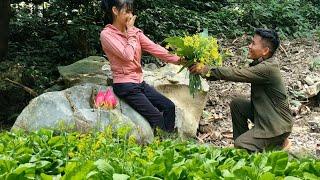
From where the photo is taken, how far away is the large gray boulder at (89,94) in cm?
516

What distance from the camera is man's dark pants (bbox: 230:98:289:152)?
5.07 meters

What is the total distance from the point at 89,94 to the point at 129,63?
23.0 inches

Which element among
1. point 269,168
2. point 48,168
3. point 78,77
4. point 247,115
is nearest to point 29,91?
point 78,77

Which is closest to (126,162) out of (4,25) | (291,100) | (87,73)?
(87,73)

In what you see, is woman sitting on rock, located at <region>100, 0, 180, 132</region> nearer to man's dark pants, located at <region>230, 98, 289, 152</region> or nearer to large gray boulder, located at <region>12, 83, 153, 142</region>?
large gray boulder, located at <region>12, 83, 153, 142</region>

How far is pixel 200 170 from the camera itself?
275cm

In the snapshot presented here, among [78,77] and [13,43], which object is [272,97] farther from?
[13,43]

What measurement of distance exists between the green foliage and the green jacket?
159cm

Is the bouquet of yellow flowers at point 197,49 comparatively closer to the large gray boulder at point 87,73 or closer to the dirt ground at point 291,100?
the dirt ground at point 291,100

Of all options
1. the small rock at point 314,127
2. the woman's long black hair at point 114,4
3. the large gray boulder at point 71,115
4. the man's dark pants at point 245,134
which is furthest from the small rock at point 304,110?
the woman's long black hair at point 114,4

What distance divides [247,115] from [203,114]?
1700 mm

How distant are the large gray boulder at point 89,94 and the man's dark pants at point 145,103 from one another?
0.06 m

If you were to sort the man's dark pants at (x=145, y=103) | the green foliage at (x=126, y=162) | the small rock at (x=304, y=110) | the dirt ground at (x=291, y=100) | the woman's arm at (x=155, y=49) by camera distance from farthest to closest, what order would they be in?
the small rock at (x=304, y=110) → the dirt ground at (x=291, y=100) → the woman's arm at (x=155, y=49) → the man's dark pants at (x=145, y=103) → the green foliage at (x=126, y=162)

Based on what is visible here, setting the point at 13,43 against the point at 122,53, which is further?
the point at 13,43
